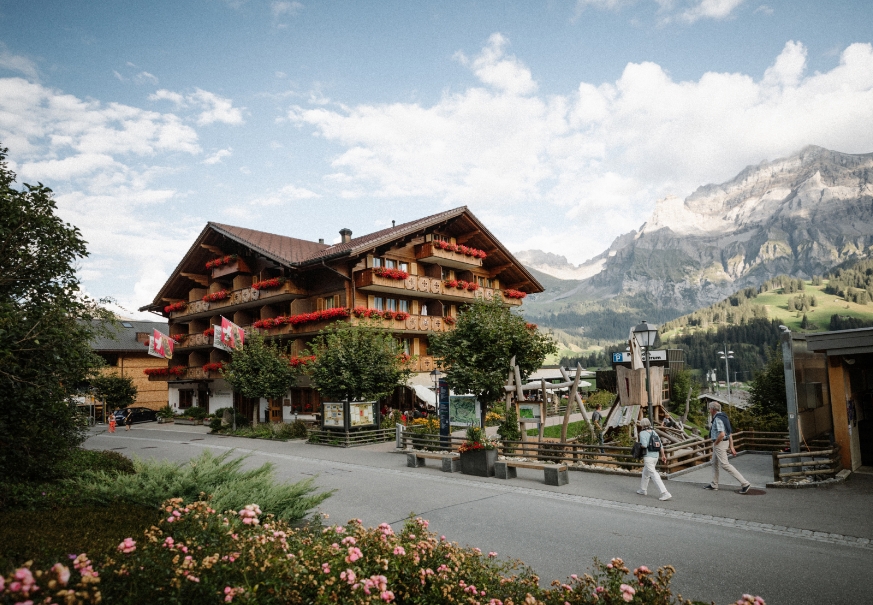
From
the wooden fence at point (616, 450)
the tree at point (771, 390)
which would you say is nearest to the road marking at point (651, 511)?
the wooden fence at point (616, 450)

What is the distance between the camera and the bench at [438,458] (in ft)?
53.7

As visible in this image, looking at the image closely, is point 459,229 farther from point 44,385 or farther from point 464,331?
point 44,385

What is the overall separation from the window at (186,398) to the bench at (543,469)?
3757 centimetres

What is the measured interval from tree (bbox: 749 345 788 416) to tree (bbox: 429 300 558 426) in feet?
30.6

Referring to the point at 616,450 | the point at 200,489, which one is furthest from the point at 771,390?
the point at 200,489

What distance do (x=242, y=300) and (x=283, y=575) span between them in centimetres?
3486

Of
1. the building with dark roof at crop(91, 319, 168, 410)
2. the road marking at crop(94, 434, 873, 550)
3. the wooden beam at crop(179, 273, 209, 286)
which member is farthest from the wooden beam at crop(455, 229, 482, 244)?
the building with dark roof at crop(91, 319, 168, 410)

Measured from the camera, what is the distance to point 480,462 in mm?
15562

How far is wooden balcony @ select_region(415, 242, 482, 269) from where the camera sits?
116ft

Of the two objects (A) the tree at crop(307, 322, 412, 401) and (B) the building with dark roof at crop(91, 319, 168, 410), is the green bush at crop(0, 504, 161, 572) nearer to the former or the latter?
(A) the tree at crop(307, 322, 412, 401)

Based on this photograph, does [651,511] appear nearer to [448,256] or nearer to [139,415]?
[448,256]

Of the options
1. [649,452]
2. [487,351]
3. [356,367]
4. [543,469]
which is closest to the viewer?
[649,452]

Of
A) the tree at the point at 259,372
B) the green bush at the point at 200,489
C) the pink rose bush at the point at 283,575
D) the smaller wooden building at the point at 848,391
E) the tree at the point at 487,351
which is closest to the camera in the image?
the pink rose bush at the point at 283,575

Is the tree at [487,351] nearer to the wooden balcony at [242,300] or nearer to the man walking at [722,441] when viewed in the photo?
the man walking at [722,441]
